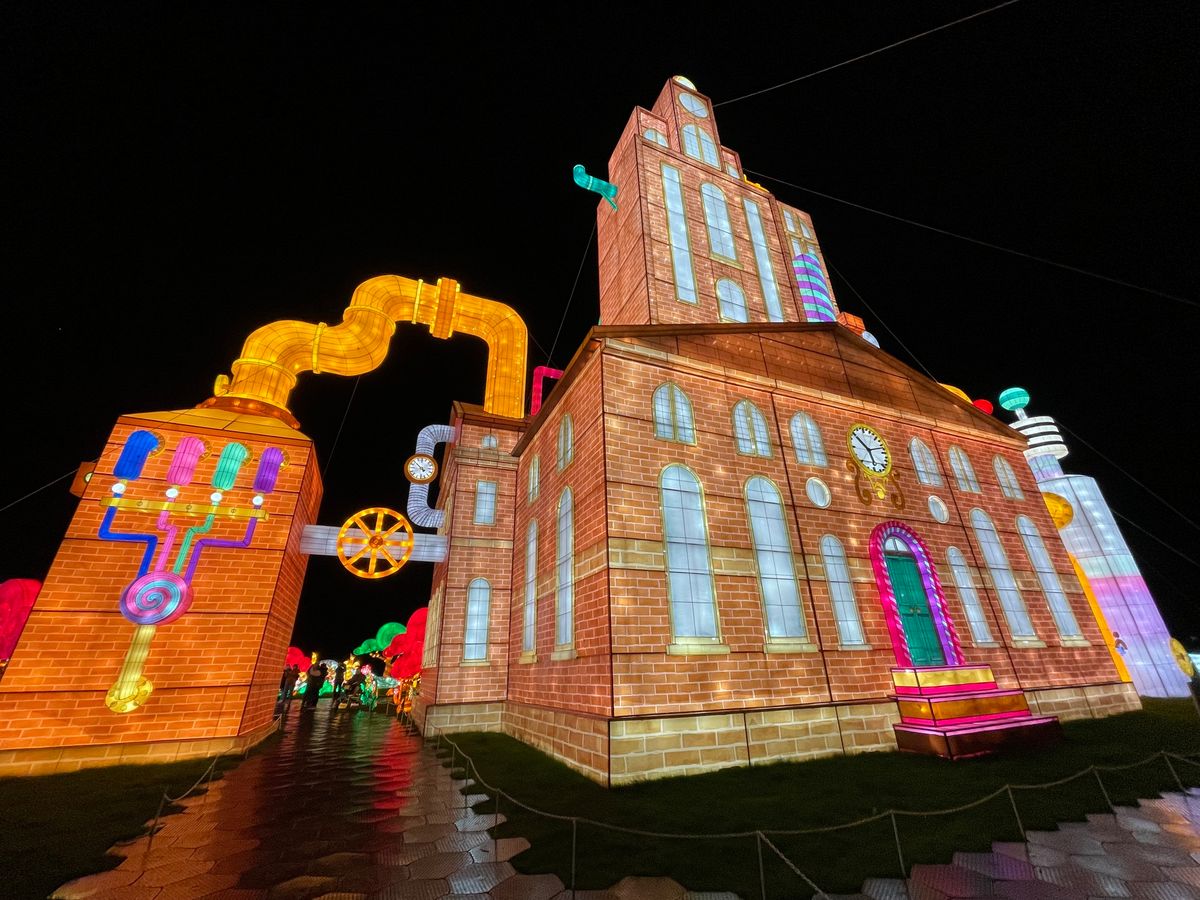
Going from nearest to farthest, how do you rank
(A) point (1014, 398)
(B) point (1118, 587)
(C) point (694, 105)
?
(C) point (694, 105) → (B) point (1118, 587) → (A) point (1014, 398)

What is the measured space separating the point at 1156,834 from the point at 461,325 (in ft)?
61.1

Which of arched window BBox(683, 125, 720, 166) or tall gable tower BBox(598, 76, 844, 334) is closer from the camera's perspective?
tall gable tower BBox(598, 76, 844, 334)

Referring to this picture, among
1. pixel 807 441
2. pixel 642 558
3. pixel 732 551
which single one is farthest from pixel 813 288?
pixel 642 558

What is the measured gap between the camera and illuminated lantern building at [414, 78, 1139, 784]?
7918 millimetres

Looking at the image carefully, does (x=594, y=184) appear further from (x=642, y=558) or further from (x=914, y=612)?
(x=914, y=612)

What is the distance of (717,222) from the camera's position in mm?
16469

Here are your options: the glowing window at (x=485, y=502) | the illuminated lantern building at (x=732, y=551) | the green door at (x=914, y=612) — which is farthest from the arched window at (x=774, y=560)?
the glowing window at (x=485, y=502)

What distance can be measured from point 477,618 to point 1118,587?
2764cm

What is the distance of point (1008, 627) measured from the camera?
37.5ft

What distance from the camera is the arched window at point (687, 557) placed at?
323 inches

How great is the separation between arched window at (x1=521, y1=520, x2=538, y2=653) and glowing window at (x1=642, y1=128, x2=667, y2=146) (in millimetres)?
14605

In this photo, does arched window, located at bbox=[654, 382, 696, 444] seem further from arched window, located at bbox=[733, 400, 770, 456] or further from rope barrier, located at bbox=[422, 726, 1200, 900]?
rope barrier, located at bbox=[422, 726, 1200, 900]

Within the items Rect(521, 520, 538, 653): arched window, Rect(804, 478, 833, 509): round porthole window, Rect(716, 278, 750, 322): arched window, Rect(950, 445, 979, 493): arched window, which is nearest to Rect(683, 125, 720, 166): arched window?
Rect(716, 278, 750, 322): arched window

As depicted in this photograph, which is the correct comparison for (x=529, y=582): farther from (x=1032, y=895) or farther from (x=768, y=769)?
(x=1032, y=895)
